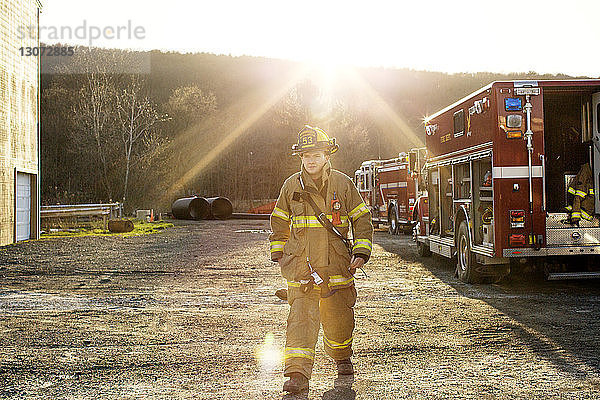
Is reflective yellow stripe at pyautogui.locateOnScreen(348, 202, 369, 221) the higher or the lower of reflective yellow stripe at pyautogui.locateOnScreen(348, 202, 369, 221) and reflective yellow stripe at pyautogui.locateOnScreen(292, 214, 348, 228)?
the higher

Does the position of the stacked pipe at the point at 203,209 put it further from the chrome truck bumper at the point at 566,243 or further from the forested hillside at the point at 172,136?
the chrome truck bumper at the point at 566,243

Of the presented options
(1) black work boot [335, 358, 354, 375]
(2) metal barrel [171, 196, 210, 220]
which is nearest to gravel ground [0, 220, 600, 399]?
(1) black work boot [335, 358, 354, 375]

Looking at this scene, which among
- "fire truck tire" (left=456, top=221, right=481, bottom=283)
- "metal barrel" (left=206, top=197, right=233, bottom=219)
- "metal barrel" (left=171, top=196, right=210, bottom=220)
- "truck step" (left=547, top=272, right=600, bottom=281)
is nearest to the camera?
"truck step" (left=547, top=272, right=600, bottom=281)

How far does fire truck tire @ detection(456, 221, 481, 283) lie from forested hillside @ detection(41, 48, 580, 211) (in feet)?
103

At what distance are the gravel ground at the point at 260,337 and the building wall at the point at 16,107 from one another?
906 cm

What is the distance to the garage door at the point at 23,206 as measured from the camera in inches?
917

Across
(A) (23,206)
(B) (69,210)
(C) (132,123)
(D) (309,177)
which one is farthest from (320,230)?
(C) (132,123)

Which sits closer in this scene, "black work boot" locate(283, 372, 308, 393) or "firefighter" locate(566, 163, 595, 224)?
"black work boot" locate(283, 372, 308, 393)

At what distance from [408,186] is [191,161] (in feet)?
123

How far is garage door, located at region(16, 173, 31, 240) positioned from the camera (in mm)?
23297

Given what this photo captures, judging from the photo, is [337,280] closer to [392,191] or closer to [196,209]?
[392,191]

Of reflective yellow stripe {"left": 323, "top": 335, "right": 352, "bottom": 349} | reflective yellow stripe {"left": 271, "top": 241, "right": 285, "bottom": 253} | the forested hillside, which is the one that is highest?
the forested hillside

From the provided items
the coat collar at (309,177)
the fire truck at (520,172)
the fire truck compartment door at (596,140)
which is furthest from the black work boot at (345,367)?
the fire truck compartment door at (596,140)

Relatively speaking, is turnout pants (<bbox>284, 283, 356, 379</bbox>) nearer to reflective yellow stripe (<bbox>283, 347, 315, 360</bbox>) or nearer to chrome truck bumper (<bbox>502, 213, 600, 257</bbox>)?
reflective yellow stripe (<bbox>283, 347, 315, 360</bbox>)
